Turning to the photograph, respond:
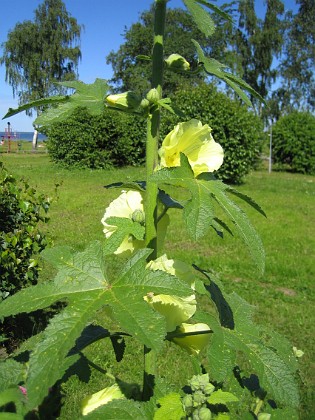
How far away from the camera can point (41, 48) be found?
29188 millimetres

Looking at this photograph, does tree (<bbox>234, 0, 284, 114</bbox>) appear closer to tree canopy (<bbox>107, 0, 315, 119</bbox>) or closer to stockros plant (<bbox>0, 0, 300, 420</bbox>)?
tree canopy (<bbox>107, 0, 315, 119</bbox>)

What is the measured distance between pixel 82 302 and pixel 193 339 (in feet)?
1.21

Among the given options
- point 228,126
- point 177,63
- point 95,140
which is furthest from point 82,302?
point 95,140

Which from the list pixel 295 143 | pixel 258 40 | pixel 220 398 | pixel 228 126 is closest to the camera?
pixel 220 398

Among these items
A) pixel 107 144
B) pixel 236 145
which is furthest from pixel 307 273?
pixel 107 144

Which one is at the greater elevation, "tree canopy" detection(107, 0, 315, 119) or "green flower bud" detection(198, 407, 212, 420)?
"tree canopy" detection(107, 0, 315, 119)

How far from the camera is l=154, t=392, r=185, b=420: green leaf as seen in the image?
0.87 metres

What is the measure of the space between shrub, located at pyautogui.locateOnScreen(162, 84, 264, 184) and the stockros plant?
10.6 meters

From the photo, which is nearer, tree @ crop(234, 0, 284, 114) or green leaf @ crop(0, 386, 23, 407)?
green leaf @ crop(0, 386, 23, 407)

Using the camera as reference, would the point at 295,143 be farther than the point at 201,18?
Yes

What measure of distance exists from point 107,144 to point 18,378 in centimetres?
1382

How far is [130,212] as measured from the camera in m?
1.06

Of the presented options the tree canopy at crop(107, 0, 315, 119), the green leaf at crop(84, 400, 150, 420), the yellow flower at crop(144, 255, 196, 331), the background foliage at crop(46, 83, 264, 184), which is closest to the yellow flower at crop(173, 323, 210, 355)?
the yellow flower at crop(144, 255, 196, 331)

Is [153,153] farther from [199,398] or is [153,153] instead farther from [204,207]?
[199,398]
